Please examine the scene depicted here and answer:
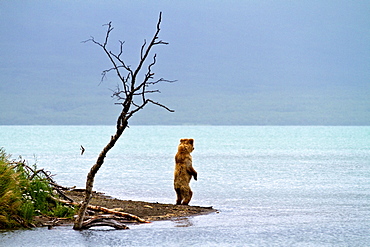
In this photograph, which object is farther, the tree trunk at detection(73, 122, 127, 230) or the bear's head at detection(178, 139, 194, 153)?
the bear's head at detection(178, 139, 194, 153)

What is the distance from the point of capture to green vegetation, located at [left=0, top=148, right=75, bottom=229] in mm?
13891

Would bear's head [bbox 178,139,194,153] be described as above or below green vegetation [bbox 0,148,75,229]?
above

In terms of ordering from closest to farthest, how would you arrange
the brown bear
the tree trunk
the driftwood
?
the tree trunk < the driftwood < the brown bear

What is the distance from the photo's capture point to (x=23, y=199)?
14.8 meters

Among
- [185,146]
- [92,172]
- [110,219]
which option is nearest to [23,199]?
[110,219]

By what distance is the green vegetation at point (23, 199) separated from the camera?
13891mm

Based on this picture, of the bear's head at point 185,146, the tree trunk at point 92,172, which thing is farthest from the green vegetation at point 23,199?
the bear's head at point 185,146

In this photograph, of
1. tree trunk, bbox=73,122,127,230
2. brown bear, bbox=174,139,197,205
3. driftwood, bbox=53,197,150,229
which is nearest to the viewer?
tree trunk, bbox=73,122,127,230

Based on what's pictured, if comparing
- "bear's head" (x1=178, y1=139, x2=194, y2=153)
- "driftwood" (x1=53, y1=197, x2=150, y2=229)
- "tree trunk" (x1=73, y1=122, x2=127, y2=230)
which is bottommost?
"driftwood" (x1=53, y1=197, x2=150, y2=229)

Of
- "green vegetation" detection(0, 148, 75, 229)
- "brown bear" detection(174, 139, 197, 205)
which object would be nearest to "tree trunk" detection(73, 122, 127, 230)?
"green vegetation" detection(0, 148, 75, 229)

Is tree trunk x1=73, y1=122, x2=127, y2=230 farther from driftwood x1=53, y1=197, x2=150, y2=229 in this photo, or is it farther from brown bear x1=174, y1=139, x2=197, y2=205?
brown bear x1=174, y1=139, x2=197, y2=205

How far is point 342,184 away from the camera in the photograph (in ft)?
102

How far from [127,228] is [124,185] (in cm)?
1528

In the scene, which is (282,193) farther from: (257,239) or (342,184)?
(257,239)
